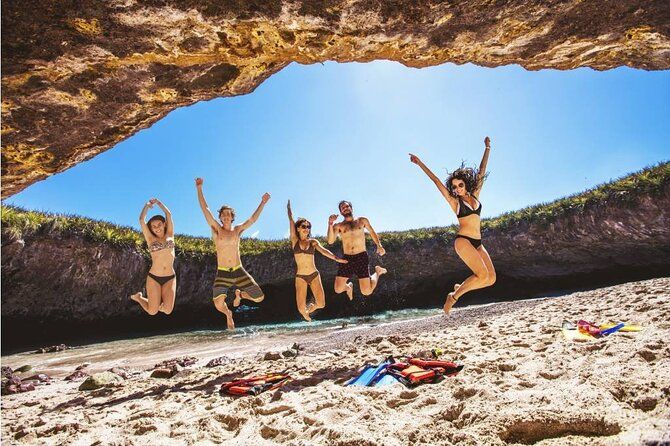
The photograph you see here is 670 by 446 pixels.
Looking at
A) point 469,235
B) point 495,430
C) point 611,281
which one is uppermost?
point 469,235

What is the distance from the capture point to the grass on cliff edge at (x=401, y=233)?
13.1m

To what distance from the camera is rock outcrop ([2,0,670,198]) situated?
333cm

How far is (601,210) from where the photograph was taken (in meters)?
14.4

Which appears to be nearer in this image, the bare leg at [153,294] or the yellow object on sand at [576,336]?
the yellow object on sand at [576,336]

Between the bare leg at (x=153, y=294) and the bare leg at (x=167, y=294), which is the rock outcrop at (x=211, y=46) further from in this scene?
the bare leg at (x=167, y=294)

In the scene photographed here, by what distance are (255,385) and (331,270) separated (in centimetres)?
1336

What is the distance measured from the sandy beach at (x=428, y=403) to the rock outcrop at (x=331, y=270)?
9.18 metres

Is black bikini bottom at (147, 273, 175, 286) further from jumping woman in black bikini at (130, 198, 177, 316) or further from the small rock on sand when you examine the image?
the small rock on sand

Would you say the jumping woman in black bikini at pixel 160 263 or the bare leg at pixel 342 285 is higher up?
the jumping woman in black bikini at pixel 160 263

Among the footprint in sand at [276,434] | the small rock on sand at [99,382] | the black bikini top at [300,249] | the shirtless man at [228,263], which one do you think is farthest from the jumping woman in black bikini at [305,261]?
the footprint in sand at [276,434]

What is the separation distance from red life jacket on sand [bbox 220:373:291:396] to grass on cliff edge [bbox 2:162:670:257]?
12.8 meters

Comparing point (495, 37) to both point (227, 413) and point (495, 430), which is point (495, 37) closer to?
point (495, 430)

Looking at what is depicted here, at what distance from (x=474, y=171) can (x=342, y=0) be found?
4507mm

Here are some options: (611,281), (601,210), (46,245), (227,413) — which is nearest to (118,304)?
(46,245)
